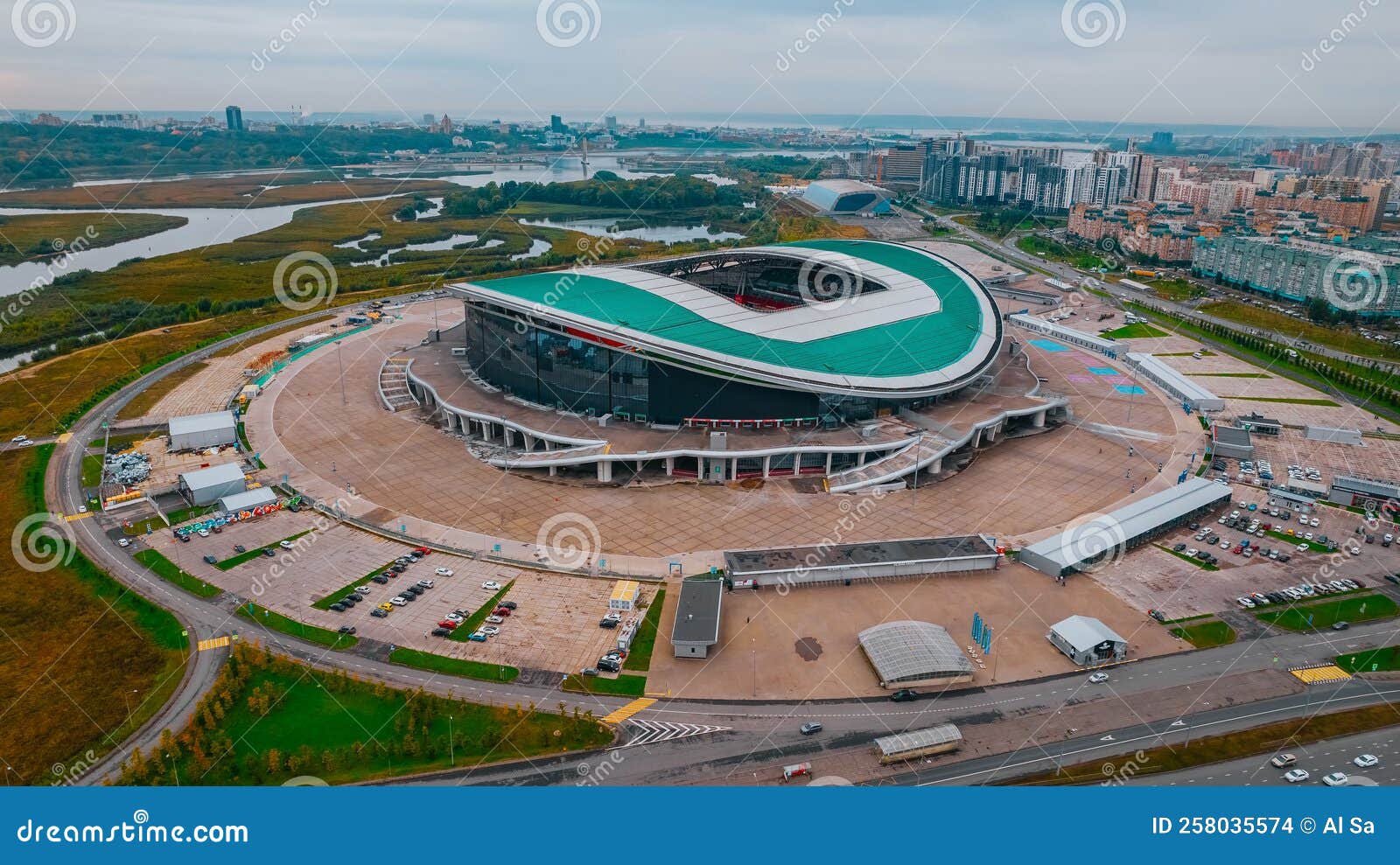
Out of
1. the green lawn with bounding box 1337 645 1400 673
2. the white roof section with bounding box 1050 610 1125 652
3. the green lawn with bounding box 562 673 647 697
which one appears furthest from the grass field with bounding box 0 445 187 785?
the green lawn with bounding box 1337 645 1400 673

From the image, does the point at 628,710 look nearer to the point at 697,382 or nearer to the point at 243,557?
the point at 243,557

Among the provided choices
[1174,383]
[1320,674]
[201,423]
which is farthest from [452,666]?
[1174,383]

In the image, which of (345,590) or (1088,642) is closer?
(1088,642)

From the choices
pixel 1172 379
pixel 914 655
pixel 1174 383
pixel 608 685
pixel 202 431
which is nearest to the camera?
pixel 608 685

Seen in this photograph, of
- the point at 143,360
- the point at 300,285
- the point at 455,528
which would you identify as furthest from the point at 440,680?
the point at 300,285

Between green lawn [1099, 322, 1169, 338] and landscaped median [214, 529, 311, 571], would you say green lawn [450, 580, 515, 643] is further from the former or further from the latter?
green lawn [1099, 322, 1169, 338]

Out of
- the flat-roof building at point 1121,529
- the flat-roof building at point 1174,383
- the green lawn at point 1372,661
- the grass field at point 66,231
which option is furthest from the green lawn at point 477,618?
the grass field at point 66,231
